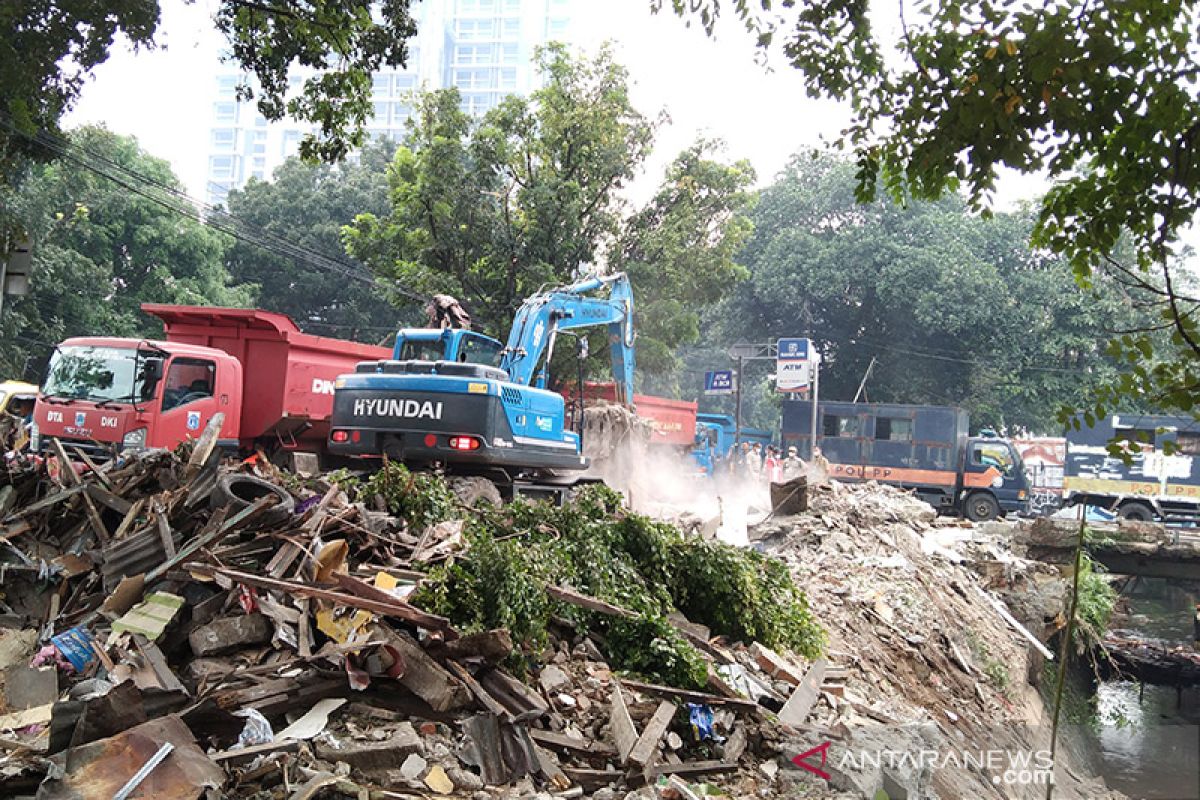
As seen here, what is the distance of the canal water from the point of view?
12.2 metres

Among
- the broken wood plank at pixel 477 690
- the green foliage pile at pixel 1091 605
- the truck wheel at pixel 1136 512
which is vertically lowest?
the green foliage pile at pixel 1091 605

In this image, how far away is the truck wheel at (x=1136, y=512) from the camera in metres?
26.2

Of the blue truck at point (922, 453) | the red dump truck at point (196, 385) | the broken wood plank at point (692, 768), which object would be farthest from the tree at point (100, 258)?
the broken wood plank at point (692, 768)

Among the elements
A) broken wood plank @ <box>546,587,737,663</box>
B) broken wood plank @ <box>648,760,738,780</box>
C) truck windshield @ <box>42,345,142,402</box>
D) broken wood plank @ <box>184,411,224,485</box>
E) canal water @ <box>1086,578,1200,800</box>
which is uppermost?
truck windshield @ <box>42,345,142,402</box>

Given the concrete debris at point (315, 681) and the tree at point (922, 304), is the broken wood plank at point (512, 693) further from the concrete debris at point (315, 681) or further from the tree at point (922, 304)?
the tree at point (922, 304)

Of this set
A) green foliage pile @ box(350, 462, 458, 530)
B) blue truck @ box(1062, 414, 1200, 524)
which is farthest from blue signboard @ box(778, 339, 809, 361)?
green foliage pile @ box(350, 462, 458, 530)

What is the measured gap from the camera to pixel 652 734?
17.7ft

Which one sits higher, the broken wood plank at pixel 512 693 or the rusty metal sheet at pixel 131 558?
the rusty metal sheet at pixel 131 558

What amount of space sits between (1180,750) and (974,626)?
10231mm

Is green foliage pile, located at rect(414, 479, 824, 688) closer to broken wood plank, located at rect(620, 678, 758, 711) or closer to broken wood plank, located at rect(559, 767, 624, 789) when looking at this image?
broken wood plank, located at rect(620, 678, 758, 711)

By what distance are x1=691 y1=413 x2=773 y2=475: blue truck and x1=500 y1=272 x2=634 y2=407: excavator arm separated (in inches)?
482

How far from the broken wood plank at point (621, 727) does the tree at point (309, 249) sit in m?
31.5

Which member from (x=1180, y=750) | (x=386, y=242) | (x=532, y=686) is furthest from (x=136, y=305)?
(x=1180, y=750)

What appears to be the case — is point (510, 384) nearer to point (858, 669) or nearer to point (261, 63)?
point (261, 63)
